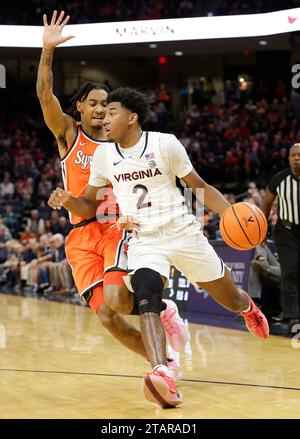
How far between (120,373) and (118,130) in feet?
6.46

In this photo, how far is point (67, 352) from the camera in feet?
22.7

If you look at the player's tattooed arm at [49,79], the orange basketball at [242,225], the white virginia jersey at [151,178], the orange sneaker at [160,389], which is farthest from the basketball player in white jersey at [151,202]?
the player's tattooed arm at [49,79]

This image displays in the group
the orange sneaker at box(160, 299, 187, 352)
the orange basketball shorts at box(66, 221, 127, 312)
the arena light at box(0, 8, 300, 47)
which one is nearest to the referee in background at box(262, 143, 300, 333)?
the orange sneaker at box(160, 299, 187, 352)

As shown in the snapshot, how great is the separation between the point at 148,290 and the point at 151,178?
71cm

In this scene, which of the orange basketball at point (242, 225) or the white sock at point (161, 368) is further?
the orange basketball at point (242, 225)

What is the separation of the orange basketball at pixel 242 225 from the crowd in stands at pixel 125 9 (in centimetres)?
1664

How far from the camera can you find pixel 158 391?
425 cm

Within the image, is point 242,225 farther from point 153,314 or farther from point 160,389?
point 160,389

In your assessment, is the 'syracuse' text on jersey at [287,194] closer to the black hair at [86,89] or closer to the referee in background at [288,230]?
the referee in background at [288,230]

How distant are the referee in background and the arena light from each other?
41.1 ft

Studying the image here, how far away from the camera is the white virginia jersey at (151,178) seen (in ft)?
15.8

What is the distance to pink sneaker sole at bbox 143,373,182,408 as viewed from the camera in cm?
422

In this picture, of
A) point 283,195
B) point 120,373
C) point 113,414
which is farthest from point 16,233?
point 113,414

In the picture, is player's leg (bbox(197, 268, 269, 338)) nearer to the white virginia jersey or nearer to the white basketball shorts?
the white basketball shorts
